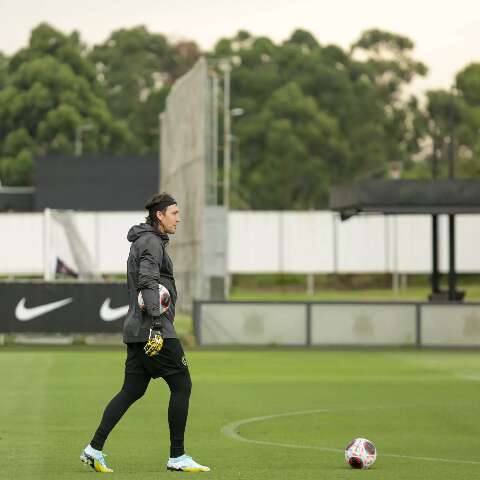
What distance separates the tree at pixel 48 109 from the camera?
316 feet

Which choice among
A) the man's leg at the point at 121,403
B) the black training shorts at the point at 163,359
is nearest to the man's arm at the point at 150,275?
the black training shorts at the point at 163,359

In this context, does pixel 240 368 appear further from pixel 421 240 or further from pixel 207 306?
pixel 421 240

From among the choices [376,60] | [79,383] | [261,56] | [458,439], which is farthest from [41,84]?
[458,439]

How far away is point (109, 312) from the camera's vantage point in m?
31.3

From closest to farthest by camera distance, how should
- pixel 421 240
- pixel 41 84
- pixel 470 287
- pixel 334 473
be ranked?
1. pixel 334 473
2. pixel 421 240
3. pixel 470 287
4. pixel 41 84

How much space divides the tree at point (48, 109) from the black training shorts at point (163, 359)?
83.0m

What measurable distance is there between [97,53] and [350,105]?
2138 cm

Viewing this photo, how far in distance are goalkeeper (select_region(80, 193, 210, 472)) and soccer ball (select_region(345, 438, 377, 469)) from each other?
4.75 ft

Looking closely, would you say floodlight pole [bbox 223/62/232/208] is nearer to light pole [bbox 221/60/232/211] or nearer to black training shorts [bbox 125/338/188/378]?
light pole [bbox 221/60/232/211]

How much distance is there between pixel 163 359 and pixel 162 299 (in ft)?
1.47

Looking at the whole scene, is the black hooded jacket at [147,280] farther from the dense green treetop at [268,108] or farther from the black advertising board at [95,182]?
the dense green treetop at [268,108]

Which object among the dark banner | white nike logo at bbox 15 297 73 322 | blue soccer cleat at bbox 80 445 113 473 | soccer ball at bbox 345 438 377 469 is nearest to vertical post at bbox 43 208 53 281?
the dark banner

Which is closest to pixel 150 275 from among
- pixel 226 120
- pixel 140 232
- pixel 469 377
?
pixel 140 232

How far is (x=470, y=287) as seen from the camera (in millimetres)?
79375
